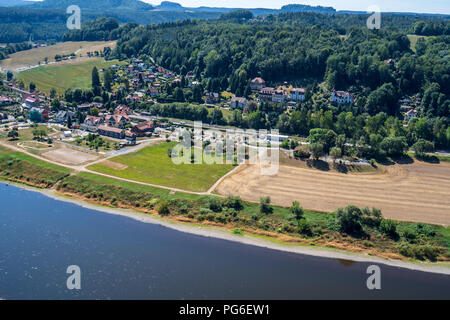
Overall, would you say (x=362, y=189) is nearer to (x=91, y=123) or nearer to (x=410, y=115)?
(x=410, y=115)

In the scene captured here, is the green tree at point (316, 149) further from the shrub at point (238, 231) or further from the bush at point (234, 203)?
the shrub at point (238, 231)

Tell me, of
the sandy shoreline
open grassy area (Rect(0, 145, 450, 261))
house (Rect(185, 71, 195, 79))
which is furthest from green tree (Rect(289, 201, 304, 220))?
house (Rect(185, 71, 195, 79))

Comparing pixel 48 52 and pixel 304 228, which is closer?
pixel 304 228

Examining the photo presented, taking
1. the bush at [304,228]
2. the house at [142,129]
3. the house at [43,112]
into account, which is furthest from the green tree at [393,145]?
the house at [43,112]

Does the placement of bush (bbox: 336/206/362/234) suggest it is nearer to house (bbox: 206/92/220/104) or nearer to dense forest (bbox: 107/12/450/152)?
dense forest (bbox: 107/12/450/152)

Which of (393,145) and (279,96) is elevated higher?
(279,96)

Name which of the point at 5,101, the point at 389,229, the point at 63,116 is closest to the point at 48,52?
the point at 5,101
